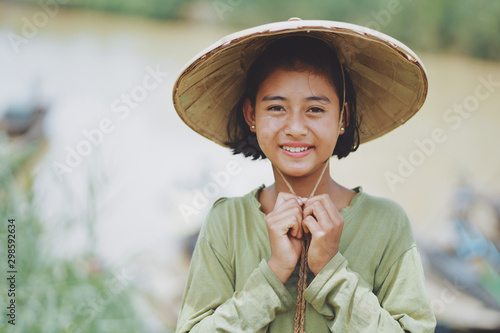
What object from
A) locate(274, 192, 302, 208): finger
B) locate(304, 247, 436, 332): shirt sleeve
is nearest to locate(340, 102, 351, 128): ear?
locate(274, 192, 302, 208): finger

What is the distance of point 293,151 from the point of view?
5.82 feet

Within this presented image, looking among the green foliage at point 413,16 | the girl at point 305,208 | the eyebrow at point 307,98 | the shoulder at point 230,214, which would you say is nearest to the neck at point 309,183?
the girl at point 305,208

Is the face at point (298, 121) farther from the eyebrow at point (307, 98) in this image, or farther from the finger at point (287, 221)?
the finger at point (287, 221)

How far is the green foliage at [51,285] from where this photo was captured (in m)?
3.15

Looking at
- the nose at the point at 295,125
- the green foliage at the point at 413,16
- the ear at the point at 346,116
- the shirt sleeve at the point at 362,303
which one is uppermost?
the green foliage at the point at 413,16

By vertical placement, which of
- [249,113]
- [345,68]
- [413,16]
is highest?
[413,16]

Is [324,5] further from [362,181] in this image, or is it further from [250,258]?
[250,258]

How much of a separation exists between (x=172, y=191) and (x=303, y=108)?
6.69 feet

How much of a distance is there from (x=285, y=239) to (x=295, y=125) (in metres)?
0.31

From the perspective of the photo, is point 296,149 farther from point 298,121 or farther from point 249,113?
point 249,113

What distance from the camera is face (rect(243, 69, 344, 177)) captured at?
1.75 meters

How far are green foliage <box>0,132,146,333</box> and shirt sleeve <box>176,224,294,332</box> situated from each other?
5.15 feet

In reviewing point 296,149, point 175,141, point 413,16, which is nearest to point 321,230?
point 296,149

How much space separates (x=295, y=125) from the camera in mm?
1733
